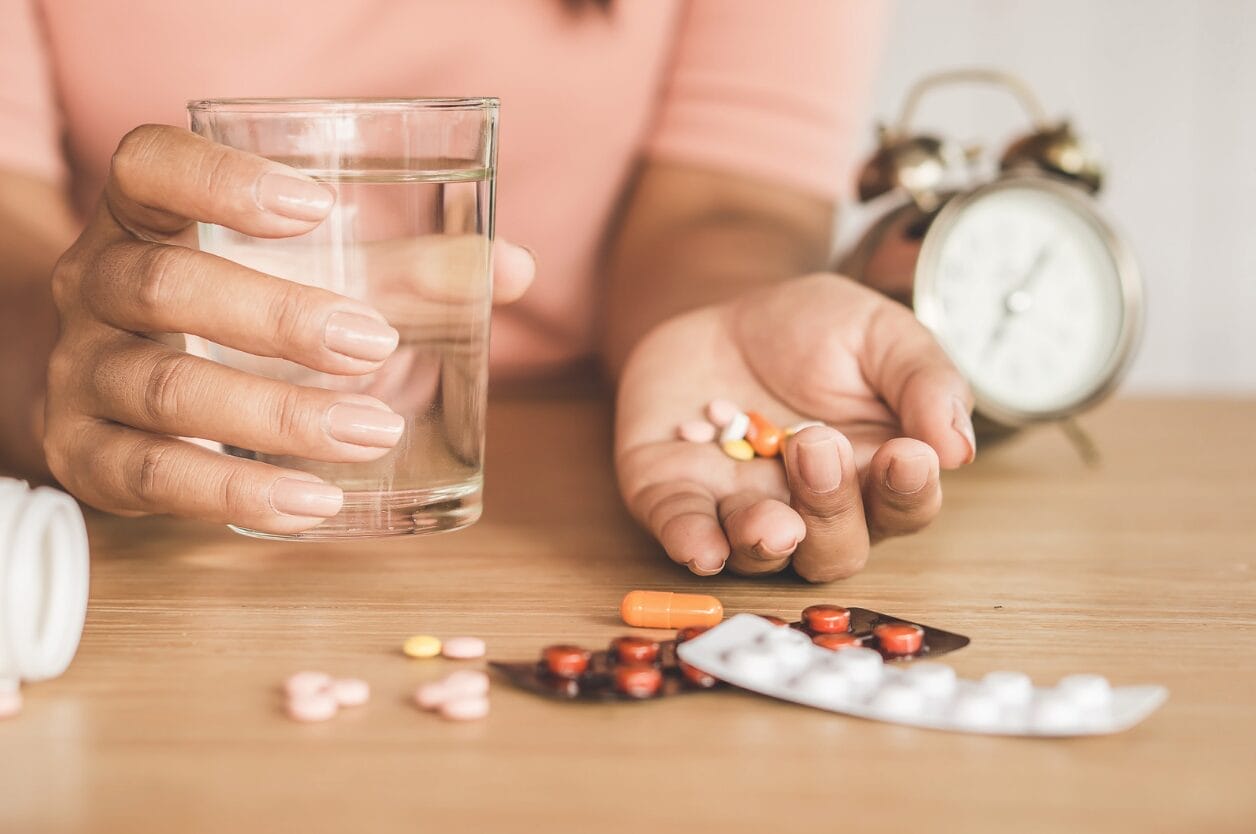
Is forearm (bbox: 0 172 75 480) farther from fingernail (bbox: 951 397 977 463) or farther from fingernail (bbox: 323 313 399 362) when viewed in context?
fingernail (bbox: 951 397 977 463)

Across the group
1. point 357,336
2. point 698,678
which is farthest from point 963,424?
point 357,336

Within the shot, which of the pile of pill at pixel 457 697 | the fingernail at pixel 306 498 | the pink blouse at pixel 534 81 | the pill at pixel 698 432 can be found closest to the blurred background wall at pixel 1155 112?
the pink blouse at pixel 534 81

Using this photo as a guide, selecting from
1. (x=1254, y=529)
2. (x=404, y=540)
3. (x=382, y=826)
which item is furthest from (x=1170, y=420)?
(x=382, y=826)

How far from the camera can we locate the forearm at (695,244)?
1223 mm

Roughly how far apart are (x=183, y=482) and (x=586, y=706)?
1.05 feet

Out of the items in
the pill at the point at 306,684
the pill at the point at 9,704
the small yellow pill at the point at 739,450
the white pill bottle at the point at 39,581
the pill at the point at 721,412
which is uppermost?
the pill at the point at 721,412

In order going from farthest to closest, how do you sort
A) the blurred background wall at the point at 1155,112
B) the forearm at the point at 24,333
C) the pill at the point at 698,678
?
the blurred background wall at the point at 1155,112
the forearm at the point at 24,333
the pill at the point at 698,678

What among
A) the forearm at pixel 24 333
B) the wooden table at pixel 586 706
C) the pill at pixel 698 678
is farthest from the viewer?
the forearm at pixel 24 333

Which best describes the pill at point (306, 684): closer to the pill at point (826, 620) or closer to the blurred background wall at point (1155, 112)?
the pill at point (826, 620)

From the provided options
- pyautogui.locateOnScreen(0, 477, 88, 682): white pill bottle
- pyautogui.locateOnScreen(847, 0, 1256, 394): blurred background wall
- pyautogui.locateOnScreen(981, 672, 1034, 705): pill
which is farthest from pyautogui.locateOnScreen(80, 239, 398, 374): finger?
pyautogui.locateOnScreen(847, 0, 1256, 394): blurred background wall

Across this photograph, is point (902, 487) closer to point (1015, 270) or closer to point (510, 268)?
point (510, 268)

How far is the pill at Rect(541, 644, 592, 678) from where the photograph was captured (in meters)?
0.58

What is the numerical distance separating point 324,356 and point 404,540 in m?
0.21

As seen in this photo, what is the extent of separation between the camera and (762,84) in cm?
140
